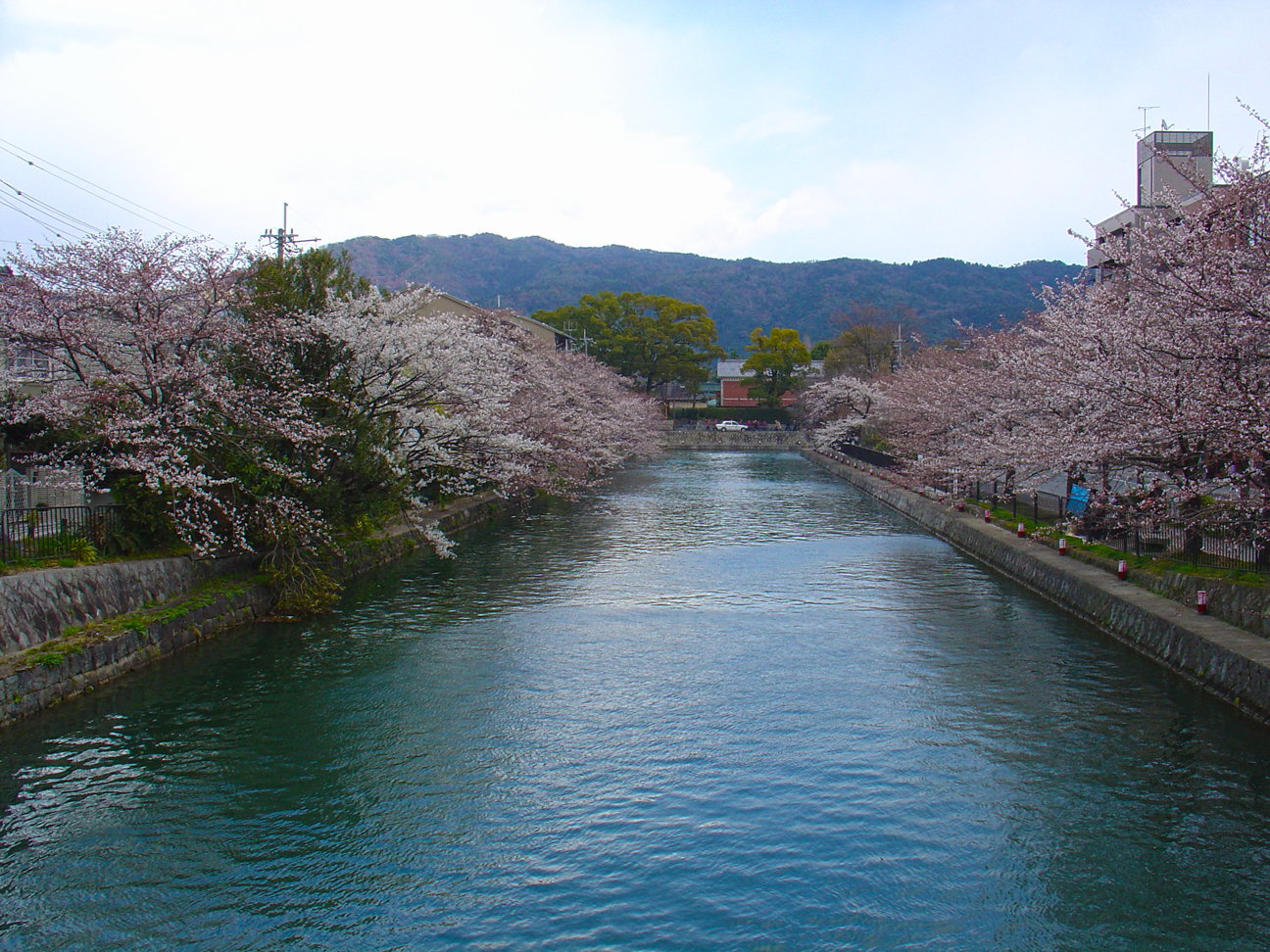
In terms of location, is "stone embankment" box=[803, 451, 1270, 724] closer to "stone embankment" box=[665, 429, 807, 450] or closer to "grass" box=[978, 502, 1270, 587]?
"grass" box=[978, 502, 1270, 587]

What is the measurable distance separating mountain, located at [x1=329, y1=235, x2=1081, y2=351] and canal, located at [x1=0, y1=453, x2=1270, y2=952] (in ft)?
405

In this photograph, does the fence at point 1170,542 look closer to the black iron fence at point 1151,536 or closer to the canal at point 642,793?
the black iron fence at point 1151,536

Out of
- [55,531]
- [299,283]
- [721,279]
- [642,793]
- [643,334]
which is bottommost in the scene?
[642,793]

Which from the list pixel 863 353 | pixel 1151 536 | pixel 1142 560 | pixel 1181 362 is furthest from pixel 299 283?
pixel 863 353

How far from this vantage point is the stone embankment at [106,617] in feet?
34.2

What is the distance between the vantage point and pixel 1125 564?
51.8ft

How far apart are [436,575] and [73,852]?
12.0 m

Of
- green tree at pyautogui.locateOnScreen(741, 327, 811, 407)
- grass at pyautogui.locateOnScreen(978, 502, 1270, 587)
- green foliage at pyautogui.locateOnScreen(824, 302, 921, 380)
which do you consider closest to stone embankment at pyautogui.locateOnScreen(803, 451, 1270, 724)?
grass at pyautogui.locateOnScreen(978, 502, 1270, 587)

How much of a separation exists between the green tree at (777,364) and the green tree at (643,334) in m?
5.36

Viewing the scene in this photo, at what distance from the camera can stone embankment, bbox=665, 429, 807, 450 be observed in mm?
74375

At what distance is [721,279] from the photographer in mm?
162500

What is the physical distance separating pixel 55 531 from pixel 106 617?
5.87 ft

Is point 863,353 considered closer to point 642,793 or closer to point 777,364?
point 777,364

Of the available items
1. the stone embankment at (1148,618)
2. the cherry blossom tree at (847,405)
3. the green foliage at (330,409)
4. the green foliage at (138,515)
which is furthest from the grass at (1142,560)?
the cherry blossom tree at (847,405)
